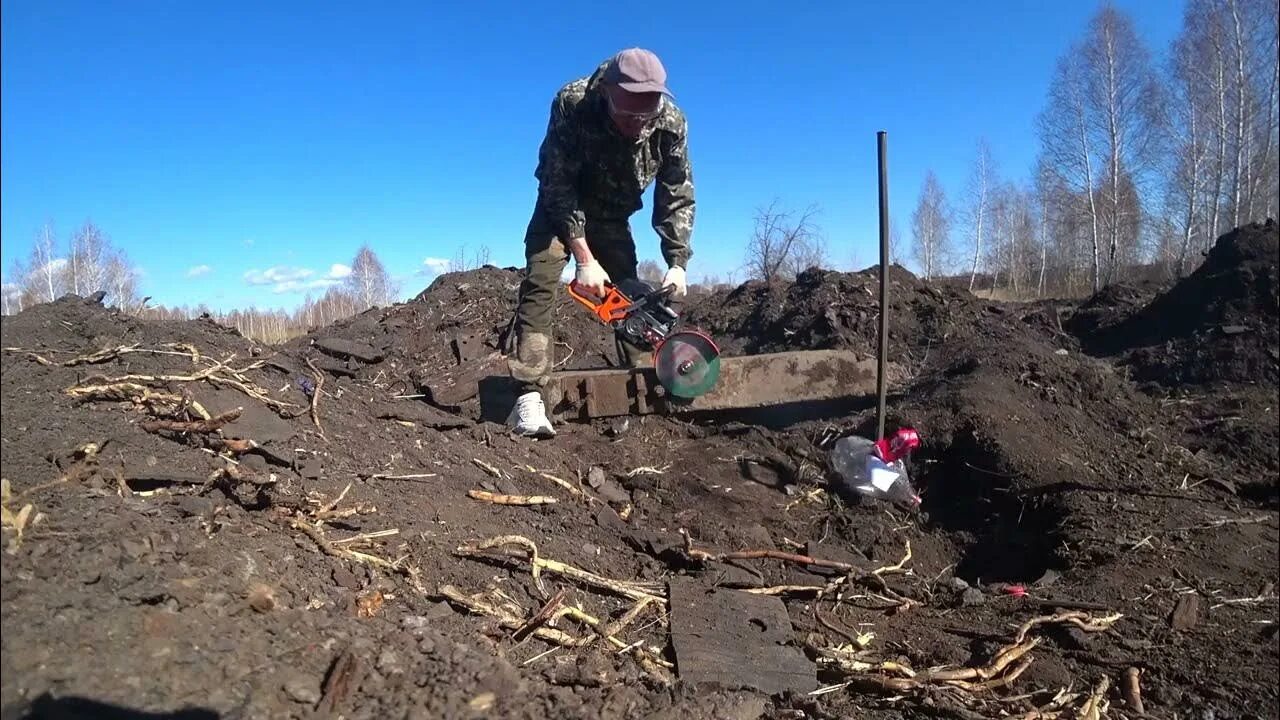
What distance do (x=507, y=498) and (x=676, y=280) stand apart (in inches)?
78.2

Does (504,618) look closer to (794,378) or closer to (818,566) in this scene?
(818,566)

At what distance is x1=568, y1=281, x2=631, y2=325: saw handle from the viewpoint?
15.5ft

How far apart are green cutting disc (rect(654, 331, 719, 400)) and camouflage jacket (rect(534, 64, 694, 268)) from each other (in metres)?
0.52

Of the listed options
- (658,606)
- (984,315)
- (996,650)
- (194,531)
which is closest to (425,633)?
(194,531)

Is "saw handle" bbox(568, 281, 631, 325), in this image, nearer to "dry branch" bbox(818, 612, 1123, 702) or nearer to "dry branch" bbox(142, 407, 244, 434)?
"dry branch" bbox(142, 407, 244, 434)

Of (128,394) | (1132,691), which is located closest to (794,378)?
(1132,691)

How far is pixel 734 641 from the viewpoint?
8.70ft

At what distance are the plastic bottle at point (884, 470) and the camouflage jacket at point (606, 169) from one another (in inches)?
65.1

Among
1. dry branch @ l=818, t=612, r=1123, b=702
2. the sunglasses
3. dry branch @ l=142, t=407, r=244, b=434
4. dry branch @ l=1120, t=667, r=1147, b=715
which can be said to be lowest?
dry branch @ l=1120, t=667, r=1147, b=715

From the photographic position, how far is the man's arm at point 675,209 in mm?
5070

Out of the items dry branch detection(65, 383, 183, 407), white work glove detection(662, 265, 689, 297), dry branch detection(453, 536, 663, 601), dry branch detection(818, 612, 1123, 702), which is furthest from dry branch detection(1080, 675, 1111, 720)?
dry branch detection(65, 383, 183, 407)

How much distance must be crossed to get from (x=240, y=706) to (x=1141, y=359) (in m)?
8.45

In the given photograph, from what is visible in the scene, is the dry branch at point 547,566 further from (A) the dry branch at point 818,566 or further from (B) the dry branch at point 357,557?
(A) the dry branch at point 818,566

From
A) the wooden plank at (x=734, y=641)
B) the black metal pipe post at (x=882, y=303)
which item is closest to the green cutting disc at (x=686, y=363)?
the black metal pipe post at (x=882, y=303)
